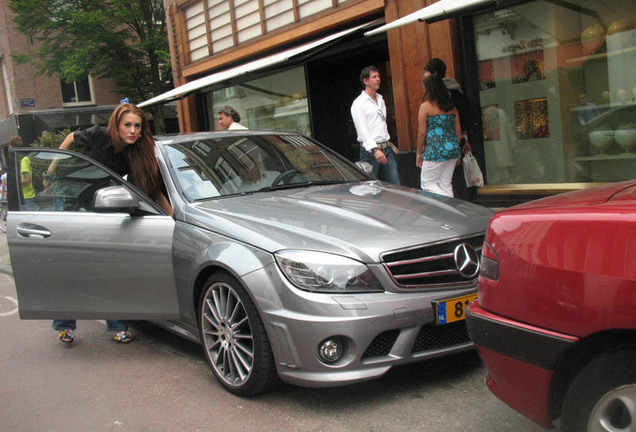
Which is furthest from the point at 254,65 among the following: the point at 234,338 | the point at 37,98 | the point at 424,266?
the point at 37,98

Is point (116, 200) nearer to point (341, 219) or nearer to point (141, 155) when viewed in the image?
point (141, 155)

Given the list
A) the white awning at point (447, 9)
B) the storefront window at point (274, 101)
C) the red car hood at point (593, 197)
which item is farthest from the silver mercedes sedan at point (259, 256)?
the storefront window at point (274, 101)

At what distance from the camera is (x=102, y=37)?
2067cm

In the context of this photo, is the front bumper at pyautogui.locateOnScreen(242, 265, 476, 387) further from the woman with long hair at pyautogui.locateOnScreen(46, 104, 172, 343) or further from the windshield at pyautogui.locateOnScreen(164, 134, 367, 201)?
the woman with long hair at pyautogui.locateOnScreen(46, 104, 172, 343)

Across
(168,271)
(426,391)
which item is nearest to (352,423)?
(426,391)

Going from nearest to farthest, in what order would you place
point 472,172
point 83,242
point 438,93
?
point 83,242
point 438,93
point 472,172

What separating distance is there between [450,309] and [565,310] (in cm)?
117

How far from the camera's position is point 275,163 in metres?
4.66

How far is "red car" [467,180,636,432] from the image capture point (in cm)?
192

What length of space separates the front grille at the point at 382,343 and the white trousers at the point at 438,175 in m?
3.54

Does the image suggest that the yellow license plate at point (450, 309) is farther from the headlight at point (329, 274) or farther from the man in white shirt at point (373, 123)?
the man in white shirt at point (373, 123)

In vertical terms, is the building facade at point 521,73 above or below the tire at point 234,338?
above

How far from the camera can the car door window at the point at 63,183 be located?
447cm

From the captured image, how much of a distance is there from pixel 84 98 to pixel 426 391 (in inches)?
1110
